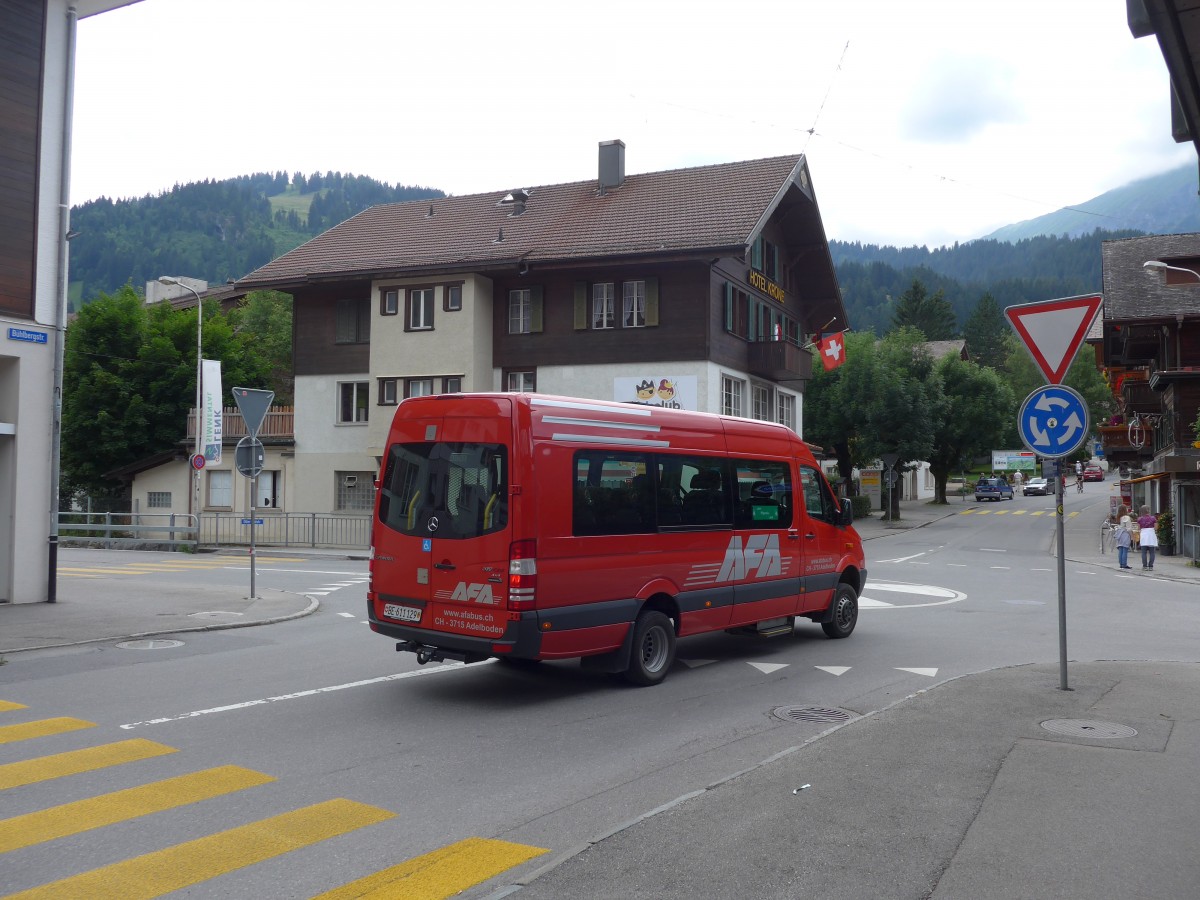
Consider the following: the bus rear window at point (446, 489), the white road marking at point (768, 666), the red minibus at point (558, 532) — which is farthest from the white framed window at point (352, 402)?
the bus rear window at point (446, 489)

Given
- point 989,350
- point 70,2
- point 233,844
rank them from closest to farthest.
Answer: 1. point 233,844
2. point 70,2
3. point 989,350

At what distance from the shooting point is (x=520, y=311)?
35469 millimetres

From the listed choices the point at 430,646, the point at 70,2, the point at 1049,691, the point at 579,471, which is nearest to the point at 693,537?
the point at 579,471

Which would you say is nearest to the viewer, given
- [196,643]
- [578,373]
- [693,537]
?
[693,537]

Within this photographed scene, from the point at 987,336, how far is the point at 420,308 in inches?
4133

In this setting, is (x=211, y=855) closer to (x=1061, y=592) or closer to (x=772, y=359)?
(x=1061, y=592)

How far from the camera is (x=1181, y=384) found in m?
37.0

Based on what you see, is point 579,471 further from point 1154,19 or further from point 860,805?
point 1154,19

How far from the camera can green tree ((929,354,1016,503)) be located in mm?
62969

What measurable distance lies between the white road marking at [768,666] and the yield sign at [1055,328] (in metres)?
4.07

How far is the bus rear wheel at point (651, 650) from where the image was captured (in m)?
9.66

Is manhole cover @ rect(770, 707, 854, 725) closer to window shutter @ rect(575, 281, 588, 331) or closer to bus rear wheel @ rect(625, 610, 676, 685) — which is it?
bus rear wheel @ rect(625, 610, 676, 685)

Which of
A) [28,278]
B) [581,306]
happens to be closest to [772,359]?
[581,306]

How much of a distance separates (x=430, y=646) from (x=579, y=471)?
6.78ft
